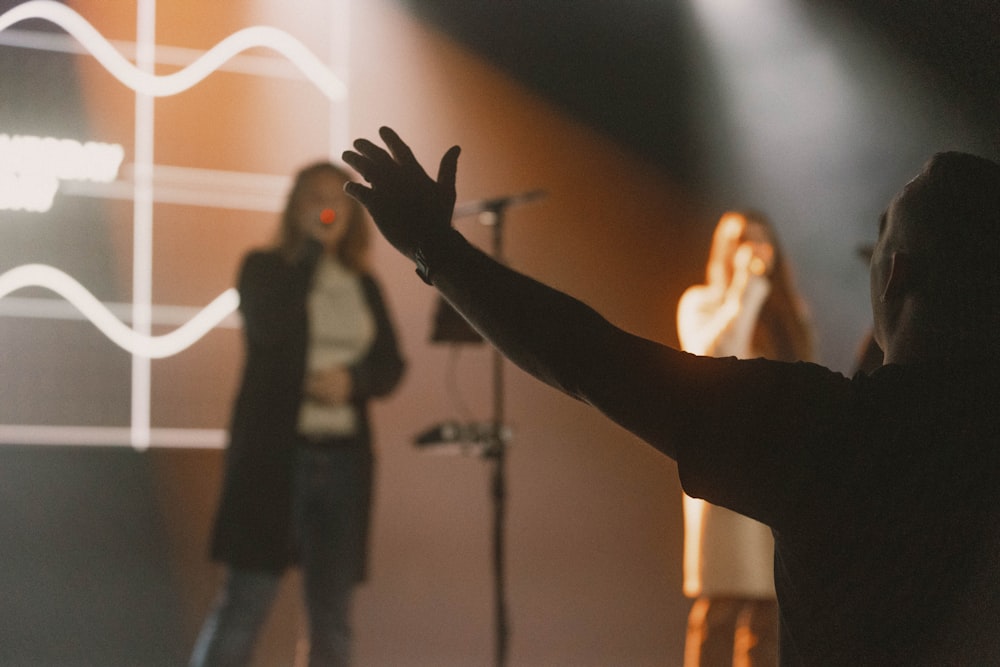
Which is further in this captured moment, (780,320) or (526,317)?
(780,320)

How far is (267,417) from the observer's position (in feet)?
8.65

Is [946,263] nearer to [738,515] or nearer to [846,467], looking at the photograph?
[846,467]

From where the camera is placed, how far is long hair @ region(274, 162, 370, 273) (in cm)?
282

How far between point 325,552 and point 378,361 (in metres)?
0.53

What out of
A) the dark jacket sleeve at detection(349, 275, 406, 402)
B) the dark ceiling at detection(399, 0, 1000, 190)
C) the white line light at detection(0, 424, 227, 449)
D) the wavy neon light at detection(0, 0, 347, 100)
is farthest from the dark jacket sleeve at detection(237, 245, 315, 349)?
the dark ceiling at detection(399, 0, 1000, 190)

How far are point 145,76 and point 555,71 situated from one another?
5.31 ft

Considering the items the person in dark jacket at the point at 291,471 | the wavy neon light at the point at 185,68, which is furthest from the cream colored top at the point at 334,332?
the wavy neon light at the point at 185,68

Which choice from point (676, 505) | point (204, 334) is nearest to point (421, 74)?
point (204, 334)

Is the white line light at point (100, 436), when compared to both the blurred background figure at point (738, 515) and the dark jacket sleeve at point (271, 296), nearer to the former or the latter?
the dark jacket sleeve at point (271, 296)

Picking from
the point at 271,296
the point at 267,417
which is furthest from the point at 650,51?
the point at 267,417

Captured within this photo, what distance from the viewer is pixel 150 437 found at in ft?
11.4

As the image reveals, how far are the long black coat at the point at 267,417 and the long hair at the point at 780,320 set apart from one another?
3.84 ft

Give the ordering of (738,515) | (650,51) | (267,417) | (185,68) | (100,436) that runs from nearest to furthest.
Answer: (267,417) → (738,515) → (100,436) → (185,68) → (650,51)

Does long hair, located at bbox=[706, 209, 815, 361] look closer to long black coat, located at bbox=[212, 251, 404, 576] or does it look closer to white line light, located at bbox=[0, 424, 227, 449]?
long black coat, located at bbox=[212, 251, 404, 576]
